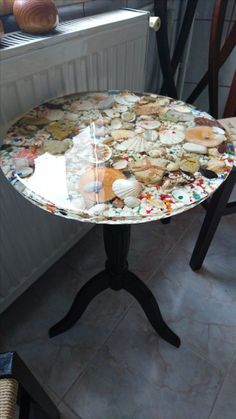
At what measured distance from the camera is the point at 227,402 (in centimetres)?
79

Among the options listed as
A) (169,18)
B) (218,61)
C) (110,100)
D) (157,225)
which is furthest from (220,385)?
(169,18)

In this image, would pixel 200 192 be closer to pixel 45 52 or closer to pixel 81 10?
pixel 45 52

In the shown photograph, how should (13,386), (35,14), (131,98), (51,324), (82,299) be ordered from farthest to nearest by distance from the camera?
(51,324)
(82,299)
(131,98)
(35,14)
(13,386)

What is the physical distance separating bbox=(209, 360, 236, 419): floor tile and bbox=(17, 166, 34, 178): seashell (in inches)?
30.9

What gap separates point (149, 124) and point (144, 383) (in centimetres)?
71

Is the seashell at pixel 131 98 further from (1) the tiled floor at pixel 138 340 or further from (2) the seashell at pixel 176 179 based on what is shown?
(1) the tiled floor at pixel 138 340

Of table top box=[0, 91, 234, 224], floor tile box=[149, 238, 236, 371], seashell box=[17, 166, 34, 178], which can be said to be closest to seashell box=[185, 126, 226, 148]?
table top box=[0, 91, 234, 224]

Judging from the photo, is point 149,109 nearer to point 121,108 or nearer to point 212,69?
point 121,108

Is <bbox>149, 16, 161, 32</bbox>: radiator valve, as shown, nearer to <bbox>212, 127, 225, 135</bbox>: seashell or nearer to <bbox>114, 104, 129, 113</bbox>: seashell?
<bbox>114, 104, 129, 113</bbox>: seashell

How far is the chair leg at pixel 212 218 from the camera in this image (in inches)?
33.5

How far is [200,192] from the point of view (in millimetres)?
462

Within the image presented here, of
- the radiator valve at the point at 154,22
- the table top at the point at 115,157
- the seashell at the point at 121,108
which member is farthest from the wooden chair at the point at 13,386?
the radiator valve at the point at 154,22

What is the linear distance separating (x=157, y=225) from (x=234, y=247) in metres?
0.33

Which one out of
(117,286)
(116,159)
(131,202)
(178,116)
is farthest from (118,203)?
(117,286)
